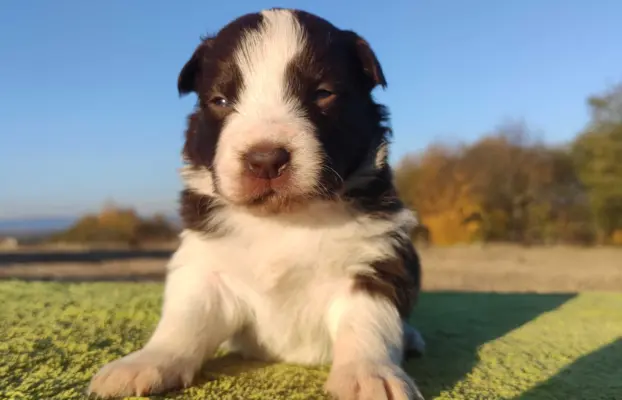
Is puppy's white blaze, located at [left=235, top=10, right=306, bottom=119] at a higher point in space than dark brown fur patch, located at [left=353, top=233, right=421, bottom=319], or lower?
higher

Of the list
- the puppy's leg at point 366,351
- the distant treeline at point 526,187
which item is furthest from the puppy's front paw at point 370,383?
the distant treeline at point 526,187

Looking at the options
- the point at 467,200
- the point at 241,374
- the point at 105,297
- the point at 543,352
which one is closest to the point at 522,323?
the point at 543,352

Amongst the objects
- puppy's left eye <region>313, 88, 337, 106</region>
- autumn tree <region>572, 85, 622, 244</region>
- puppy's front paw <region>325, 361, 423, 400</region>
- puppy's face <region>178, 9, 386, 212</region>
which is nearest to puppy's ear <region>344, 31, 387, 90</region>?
puppy's face <region>178, 9, 386, 212</region>

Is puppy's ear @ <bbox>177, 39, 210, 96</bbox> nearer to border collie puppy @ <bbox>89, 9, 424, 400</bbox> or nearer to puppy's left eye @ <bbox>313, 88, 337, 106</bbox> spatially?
border collie puppy @ <bbox>89, 9, 424, 400</bbox>

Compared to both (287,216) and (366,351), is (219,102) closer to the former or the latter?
(287,216)

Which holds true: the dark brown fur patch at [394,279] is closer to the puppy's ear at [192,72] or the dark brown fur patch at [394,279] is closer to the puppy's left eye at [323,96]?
the puppy's left eye at [323,96]

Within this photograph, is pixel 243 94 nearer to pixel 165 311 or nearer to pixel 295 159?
pixel 295 159
